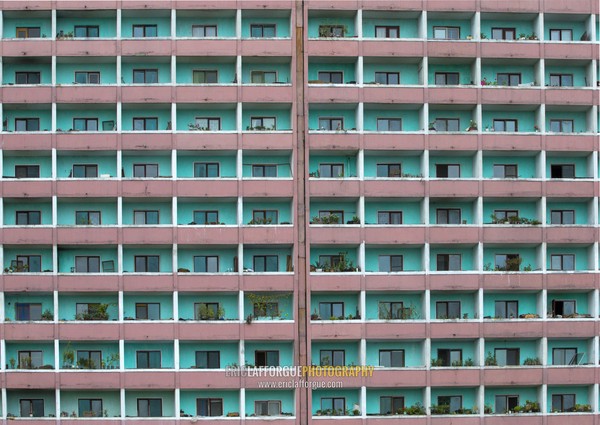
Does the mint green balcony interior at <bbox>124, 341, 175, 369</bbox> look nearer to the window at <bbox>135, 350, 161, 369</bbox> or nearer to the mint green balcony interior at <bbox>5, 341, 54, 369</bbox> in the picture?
the window at <bbox>135, 350, 161, 369</bbox>

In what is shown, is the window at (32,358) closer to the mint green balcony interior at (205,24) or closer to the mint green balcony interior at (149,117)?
the mint green balcony interior at (149,117)

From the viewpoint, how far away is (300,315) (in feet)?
164

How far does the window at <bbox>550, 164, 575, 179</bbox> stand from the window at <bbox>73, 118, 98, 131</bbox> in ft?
91.3

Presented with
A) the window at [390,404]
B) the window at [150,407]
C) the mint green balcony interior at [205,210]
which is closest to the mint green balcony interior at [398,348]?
the window at [390,404]

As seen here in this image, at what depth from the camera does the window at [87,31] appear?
5238 centimetres

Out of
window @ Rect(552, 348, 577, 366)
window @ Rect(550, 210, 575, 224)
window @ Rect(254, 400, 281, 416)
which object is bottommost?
window @ Rect(254, 400, 281, 416)

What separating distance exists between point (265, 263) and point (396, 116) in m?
11.9

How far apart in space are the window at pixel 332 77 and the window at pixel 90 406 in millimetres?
23187

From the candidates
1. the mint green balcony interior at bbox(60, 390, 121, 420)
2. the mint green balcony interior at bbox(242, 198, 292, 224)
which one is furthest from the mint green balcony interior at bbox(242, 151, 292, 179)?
the mint green balcony interior at bbox(60, 390, 121, 420)

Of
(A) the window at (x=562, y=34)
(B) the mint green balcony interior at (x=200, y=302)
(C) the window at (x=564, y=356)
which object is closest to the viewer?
(B) the mint green balcony interior at (x=200, y=302)

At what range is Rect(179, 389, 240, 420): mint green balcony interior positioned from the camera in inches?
1977

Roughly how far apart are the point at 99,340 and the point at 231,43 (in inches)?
743

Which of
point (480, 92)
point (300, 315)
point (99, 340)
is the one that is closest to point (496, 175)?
point (480, 92)

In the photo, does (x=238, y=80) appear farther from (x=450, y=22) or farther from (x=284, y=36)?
(x=450, y=22)
